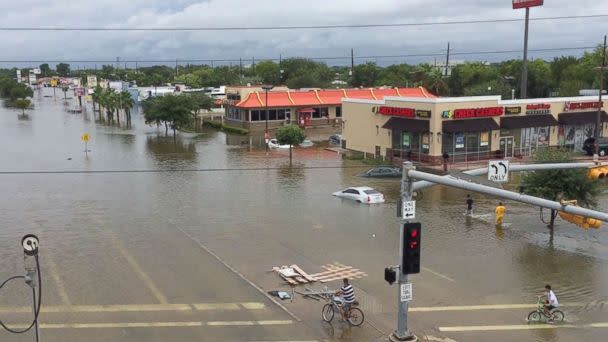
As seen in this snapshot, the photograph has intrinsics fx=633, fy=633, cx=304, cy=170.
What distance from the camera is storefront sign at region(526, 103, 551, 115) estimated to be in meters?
49.4

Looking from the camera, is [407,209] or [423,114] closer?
[407,209]

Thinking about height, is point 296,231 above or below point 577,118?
below

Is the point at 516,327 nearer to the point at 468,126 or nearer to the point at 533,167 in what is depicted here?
the point at 533,167

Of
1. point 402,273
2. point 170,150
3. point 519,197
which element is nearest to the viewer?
point 519,197

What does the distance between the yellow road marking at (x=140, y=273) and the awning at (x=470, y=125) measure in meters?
27.3

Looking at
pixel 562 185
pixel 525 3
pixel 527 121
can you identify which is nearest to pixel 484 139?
pixel 527 121

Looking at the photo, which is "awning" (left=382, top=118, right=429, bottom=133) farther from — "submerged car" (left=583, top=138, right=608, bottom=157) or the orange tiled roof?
the orange tiled roof

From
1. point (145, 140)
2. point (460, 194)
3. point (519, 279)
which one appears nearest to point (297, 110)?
point (145, 140)

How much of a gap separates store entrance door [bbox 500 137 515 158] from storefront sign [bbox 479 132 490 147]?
1.56 m

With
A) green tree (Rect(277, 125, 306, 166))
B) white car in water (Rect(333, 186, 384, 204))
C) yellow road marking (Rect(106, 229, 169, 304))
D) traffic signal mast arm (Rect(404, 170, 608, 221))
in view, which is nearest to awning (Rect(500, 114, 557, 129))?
green tree (Rect(277, 125, 306, 166))

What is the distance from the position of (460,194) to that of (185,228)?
16510mm

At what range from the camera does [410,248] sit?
15.1 m

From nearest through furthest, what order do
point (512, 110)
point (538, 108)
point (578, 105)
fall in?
1. point (512, 110)
2. point (538, 108)
3. point (578, 105)

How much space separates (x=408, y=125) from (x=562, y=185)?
2095cm
